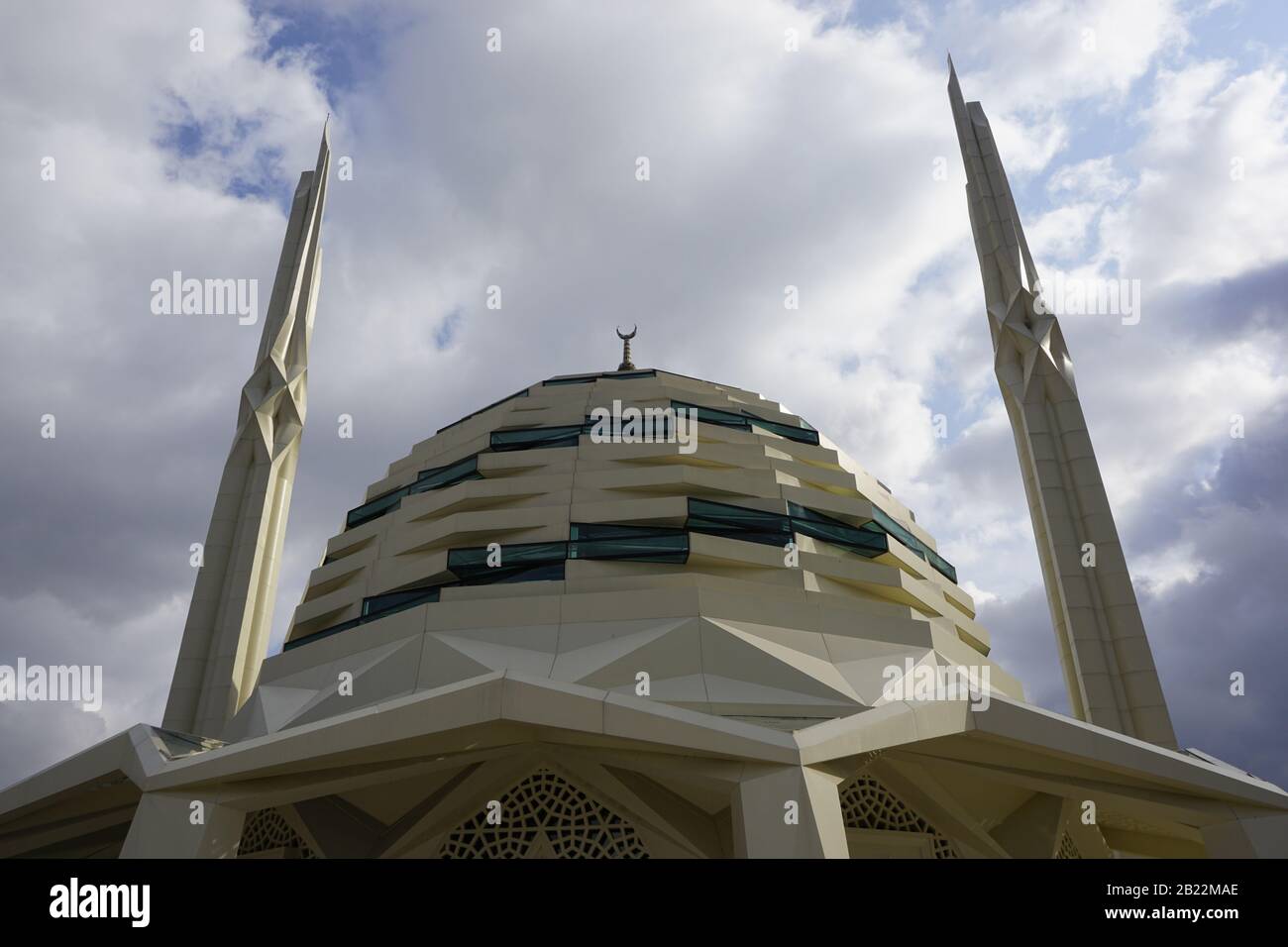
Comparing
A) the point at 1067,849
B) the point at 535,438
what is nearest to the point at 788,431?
the point at 535,438

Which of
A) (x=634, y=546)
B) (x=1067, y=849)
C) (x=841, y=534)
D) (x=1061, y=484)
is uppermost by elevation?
(x=1061, y=484)

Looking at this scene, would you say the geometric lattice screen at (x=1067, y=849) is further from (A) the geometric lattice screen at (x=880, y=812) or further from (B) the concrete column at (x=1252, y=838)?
(B) the concrete column at (x=1252, y=838)

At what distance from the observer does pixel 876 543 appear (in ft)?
77.9

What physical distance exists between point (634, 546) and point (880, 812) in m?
7.80

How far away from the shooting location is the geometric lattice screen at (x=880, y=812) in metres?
15.6

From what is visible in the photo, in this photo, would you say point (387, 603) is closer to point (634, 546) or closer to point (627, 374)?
point (634, 546)

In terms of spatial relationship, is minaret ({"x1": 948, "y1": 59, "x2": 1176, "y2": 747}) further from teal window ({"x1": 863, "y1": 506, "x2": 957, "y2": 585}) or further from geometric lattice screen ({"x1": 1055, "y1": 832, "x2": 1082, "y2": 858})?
geometric lattice screen ({"x1": 1055, "y1": 832, "x2": 1082, "y2": 858})

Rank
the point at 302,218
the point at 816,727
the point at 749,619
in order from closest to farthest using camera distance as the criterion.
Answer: the point at 816,727 → the point at 749,619 → the point at 302,218

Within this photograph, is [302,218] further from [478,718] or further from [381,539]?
[478,718]

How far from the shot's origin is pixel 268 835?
15812mm

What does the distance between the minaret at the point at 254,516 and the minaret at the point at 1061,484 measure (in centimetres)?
2251
